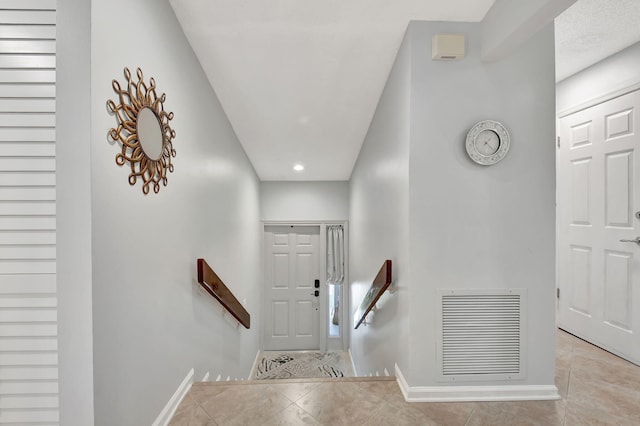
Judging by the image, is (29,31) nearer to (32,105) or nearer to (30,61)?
(30,61)

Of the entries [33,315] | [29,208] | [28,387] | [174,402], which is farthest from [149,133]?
[174,402]

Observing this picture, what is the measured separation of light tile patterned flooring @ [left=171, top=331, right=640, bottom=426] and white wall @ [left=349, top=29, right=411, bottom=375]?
0.27 metres

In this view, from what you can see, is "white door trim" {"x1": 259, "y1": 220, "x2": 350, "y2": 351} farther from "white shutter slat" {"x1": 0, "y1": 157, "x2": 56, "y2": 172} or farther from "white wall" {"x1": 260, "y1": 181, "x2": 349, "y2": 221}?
"white shutter slat" {"x1": 0, "y1": 157, "x2": 56, "y2": 172}

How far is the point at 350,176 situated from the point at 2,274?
4199 millimetres

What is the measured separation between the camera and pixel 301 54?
183 centimetres

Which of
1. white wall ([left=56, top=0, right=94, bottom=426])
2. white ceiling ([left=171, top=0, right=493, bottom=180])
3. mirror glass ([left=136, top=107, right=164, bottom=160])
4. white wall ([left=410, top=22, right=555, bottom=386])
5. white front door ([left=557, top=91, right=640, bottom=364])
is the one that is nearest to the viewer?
white wall ([left=56, top=0, right=94, bottom=426])

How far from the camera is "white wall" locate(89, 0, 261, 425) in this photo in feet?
3.11

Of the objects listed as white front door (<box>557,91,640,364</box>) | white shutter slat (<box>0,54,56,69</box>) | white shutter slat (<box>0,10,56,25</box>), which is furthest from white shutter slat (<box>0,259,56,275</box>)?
white front door (<box>557,91,640,364</box>)

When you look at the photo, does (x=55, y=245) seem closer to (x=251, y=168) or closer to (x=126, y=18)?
(x=126, y=18)

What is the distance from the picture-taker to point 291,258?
509cm

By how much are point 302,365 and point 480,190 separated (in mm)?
3996

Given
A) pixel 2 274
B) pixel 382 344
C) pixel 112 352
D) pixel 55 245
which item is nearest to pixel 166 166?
pixel 55 245

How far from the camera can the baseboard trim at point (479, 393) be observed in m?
1.56

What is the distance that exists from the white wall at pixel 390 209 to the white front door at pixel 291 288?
2160 millimetres
